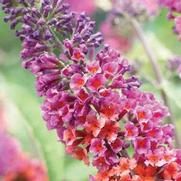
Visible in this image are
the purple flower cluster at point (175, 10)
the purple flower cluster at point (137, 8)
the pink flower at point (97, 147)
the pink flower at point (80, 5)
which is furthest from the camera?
the pink flower at point (80, 5)

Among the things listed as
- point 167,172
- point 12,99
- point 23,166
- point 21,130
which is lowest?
point 167,172

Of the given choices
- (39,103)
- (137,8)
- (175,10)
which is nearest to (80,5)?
(39,103)

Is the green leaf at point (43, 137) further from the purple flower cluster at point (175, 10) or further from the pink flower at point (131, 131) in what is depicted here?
the pink flower at point (131, 131)

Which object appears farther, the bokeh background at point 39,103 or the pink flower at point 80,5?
the pink flower at point 80,5

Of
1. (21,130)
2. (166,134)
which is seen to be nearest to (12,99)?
(21,130)

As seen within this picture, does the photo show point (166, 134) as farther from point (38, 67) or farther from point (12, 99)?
point (12, 99)

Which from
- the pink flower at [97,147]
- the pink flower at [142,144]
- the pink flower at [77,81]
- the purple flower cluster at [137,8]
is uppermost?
the purple flower cluster at [137,8]

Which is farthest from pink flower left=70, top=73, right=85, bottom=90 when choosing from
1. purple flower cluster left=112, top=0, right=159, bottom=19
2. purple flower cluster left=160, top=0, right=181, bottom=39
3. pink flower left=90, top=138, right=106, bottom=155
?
purple flower cluster left=112, top=0, right=159, bottom=19

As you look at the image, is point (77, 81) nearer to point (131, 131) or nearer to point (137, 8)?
point (131, 131)

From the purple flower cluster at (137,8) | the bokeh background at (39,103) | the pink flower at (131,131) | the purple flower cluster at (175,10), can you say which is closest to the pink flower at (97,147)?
the pink flower at (131,131)
